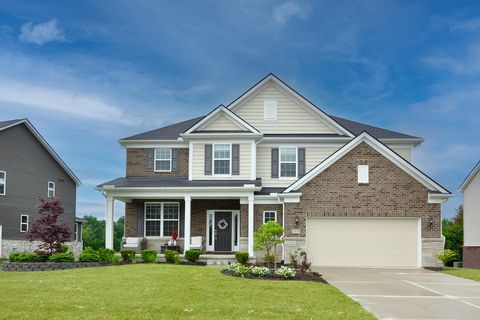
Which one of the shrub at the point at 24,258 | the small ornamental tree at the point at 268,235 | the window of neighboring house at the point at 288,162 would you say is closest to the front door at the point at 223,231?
the window of neighboring house at the point at 288,162

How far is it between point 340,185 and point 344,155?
1291 millimetres

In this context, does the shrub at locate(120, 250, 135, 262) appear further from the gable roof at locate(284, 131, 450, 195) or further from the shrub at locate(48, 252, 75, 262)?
the gable roof at locate(284, 131, 450, 195)

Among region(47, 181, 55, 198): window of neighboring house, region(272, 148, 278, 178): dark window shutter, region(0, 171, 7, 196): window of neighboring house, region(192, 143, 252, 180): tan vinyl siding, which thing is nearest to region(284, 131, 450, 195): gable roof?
region(192, 143, 252, 180): tan vinyl siding

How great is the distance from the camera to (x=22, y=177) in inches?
1476

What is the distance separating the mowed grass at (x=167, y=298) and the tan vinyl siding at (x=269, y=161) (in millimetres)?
12386

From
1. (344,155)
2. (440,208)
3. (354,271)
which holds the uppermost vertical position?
(344,155)

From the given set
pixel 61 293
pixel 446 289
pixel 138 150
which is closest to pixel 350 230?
pixel 446 289

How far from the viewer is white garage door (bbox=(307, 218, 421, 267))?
2595 cm

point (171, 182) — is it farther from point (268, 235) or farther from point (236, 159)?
point (268, 235)

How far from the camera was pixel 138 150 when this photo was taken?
104 feet

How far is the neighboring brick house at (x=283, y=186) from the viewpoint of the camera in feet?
84.5

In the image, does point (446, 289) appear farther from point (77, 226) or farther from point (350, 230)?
point (77, 226)

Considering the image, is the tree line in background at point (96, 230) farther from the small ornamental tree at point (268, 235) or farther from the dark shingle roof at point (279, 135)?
the small ornamental tree at point (268, 235)

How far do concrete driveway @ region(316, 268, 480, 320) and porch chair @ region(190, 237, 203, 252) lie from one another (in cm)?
750
